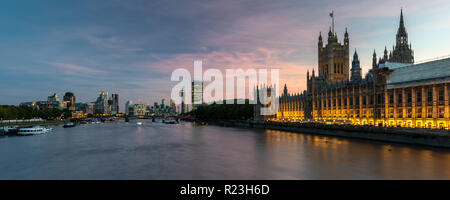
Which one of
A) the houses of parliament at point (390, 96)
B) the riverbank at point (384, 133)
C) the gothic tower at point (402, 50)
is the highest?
the gothic tower at point (402, 50)

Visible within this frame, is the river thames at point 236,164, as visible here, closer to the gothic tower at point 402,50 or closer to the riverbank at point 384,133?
the riverbank at point 384,133

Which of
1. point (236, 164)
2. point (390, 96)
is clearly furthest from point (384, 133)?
point (236, 164)

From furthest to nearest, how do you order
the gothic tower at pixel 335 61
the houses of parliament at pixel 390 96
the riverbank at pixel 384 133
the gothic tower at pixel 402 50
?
the gothic tower at pixel 335 61 < the gothic tower at pixel 402 50 < the houses of parliament at pixel 390 96 < the riverbank at pixel 384 133

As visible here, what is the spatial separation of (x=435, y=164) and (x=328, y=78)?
393 feet

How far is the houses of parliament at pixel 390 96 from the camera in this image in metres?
67.2

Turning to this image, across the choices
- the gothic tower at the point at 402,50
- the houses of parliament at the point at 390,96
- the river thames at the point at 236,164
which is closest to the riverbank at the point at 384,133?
the river thames at the point at 236,164

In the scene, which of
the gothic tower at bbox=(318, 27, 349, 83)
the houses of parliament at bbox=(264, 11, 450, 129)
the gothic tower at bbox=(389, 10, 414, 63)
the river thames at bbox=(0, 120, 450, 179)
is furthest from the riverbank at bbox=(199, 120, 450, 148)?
the gothic tower at bbox=(318, 27, 349, 83)

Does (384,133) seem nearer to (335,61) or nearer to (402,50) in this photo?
(402,50)

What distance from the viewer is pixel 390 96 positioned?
8206 cm

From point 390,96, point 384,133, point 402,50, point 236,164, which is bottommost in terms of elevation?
point 236,164

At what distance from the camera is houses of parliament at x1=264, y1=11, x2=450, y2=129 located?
6725 cm
